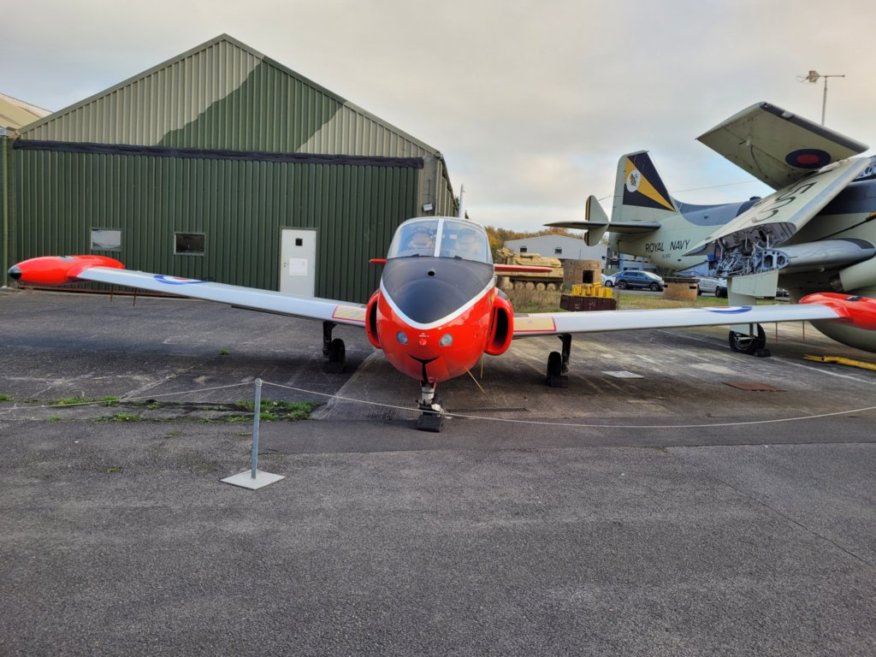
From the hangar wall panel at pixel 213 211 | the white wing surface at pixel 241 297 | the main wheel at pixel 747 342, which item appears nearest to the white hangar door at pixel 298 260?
the hangar wall panel at pixel 213 211

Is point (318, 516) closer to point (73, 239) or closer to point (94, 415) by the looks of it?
point (94, 415)

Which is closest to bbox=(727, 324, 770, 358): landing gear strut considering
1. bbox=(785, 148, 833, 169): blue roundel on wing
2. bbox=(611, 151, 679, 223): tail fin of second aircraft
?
bbox=(785, 148, 833, 169): blue roundel on wing

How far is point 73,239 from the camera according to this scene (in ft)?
61.5

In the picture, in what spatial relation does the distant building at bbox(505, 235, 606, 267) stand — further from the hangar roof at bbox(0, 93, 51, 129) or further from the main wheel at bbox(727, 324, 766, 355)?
the main wheel at bbox(727, 324, 766, 355)

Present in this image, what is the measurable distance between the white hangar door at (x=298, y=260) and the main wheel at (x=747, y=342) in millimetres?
12304

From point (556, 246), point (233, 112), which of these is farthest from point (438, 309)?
point (556, 246)

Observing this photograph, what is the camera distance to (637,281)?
1793 inches

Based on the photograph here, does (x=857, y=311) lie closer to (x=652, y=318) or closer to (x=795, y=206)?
(x=652, y=318)

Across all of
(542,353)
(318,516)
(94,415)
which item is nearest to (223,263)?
(542,353)

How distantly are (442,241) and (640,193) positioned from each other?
18096 mm

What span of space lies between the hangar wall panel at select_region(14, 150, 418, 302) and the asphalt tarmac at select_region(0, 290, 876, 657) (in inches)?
433

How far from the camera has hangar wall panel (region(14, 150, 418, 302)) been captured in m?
18.6

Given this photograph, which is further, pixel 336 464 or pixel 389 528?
pixel 336 464

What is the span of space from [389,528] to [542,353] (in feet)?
29.5
